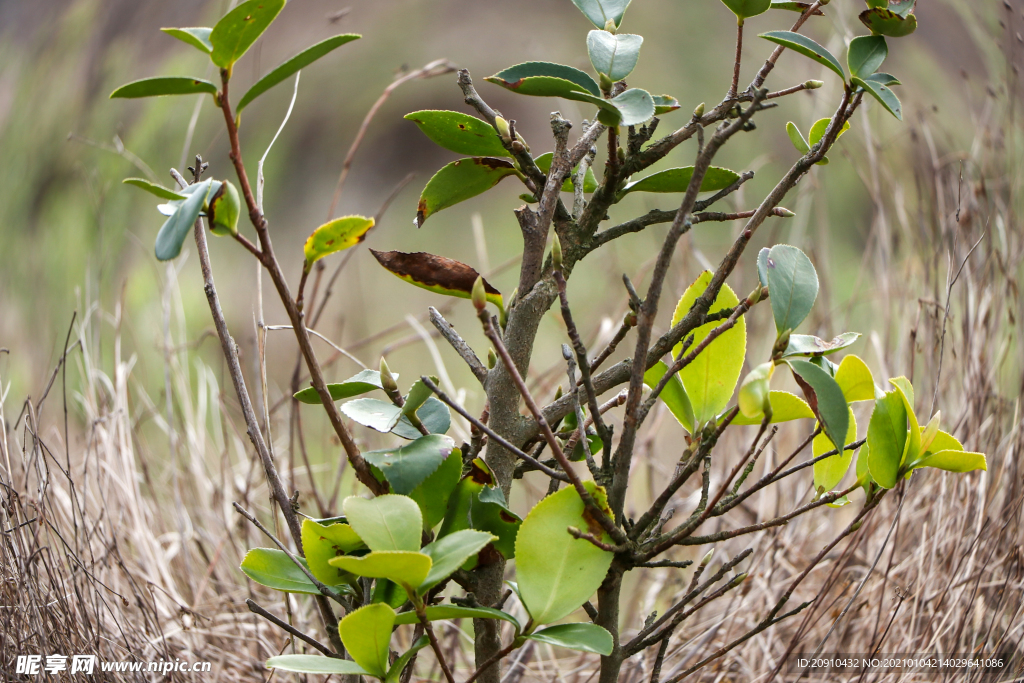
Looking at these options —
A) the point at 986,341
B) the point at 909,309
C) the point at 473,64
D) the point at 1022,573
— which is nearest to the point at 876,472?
the point at 1022,573

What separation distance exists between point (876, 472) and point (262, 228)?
27 cm

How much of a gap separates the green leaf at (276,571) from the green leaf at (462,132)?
20 cm

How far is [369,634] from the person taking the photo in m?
0.27

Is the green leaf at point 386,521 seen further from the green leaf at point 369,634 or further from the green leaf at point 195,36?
the green leaf at point 195,36

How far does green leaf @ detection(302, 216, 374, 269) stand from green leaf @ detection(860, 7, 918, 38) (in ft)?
0.70

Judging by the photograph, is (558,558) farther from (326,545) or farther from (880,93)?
(880,93)

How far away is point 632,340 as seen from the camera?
4.43ft

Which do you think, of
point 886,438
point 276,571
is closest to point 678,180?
point 886,438

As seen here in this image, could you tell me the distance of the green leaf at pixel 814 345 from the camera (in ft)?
0.99

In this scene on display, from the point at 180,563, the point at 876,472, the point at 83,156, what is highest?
the point at 83,156

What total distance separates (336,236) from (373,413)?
0.08 meters

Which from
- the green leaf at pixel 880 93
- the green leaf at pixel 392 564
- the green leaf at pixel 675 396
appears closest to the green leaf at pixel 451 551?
the green leaf at pixel 392 564

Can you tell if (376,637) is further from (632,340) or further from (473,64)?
(473,64)

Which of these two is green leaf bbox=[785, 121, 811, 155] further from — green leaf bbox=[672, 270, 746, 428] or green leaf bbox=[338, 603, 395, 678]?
green leaf bbox=[338, 603, 395, 678]
